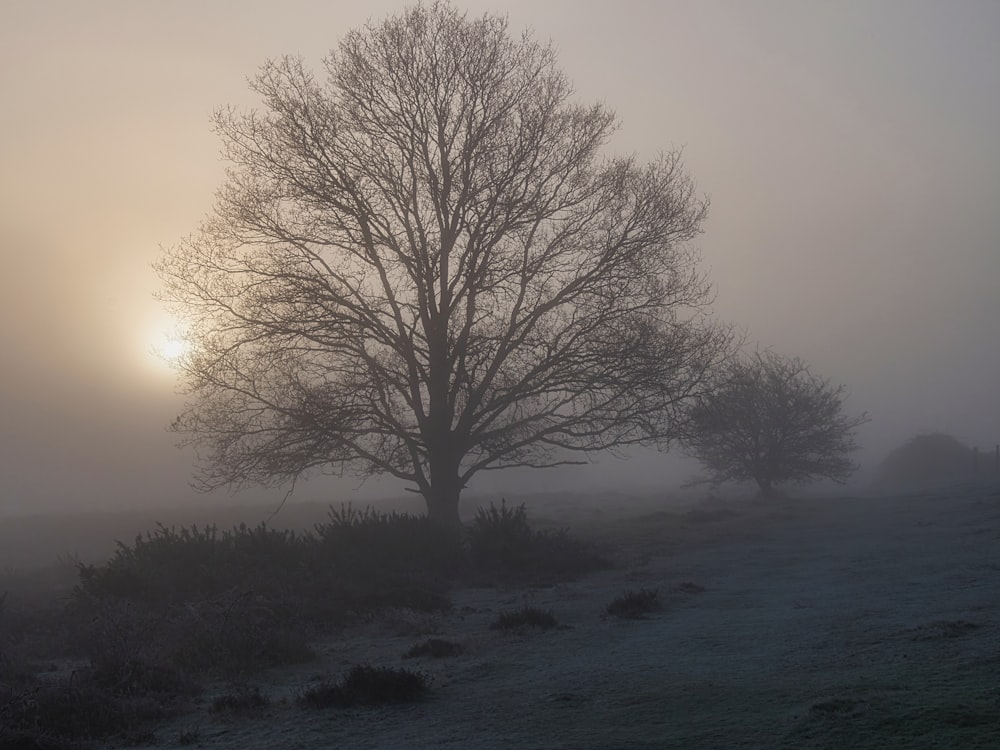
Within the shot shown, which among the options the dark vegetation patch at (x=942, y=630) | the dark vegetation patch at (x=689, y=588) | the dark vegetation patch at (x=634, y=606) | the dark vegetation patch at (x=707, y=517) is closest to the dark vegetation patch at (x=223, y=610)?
the dark vegetation patch at (x=634, y=606)

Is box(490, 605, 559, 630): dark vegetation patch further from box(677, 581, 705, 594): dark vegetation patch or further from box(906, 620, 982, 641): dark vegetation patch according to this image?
box(906, 620, 982, 641): dark vegetation patch

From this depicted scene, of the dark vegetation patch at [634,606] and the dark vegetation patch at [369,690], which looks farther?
the dark vegetation patch at [634,606]

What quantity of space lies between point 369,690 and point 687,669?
8.83ft

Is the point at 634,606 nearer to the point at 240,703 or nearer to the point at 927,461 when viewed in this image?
the point at 240,703

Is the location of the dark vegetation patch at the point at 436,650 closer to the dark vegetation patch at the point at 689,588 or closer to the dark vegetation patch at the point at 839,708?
the dark vegetation patch at the point at 839,708

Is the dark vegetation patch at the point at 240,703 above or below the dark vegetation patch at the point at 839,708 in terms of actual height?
above

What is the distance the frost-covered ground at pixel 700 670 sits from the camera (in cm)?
584

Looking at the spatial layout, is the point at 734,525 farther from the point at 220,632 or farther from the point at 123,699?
the point at 123,699

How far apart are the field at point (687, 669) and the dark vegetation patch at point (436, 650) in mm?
136

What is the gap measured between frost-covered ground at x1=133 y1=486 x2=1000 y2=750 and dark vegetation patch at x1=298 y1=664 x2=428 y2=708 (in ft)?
0.49

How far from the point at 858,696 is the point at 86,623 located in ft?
31.3

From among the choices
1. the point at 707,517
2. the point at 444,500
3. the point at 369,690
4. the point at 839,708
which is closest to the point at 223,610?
the point at 369,690

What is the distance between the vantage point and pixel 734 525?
27.3m

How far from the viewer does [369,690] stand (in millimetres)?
7453
